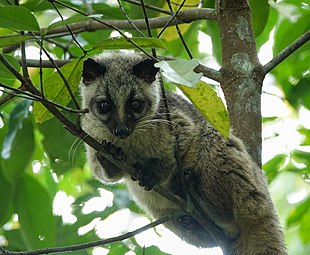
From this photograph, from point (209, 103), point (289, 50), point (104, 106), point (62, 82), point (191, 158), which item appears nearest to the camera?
point (209, 103)

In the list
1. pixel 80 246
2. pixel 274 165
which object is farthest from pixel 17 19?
pixel 274 165

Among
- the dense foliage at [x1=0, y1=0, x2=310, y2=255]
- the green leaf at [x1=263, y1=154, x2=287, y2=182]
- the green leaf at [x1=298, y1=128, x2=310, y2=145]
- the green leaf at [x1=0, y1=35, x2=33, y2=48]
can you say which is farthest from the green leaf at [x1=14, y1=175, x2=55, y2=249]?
the green leaf at [x1=298, y1=128, x2=310, y2=145]

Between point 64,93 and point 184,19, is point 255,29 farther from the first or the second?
point 64,93

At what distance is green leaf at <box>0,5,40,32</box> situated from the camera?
3.89m

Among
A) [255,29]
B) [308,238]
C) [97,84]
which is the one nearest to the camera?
[97,84]

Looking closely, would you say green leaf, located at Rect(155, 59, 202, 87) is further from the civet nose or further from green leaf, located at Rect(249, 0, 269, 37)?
green leaf, located at Rect(249, 0, 269, 37)

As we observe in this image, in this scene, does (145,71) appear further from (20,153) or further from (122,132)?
(20,153)

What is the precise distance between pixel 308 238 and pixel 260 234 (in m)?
1.82

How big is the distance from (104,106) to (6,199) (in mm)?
1351

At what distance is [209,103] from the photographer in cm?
381

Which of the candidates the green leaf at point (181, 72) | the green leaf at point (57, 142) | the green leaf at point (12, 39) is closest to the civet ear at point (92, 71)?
the green leaf at point (57, 142)

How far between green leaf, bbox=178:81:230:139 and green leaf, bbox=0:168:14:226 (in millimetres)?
2875

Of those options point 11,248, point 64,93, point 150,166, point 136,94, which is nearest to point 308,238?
point 150,166

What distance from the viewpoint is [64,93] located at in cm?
465
